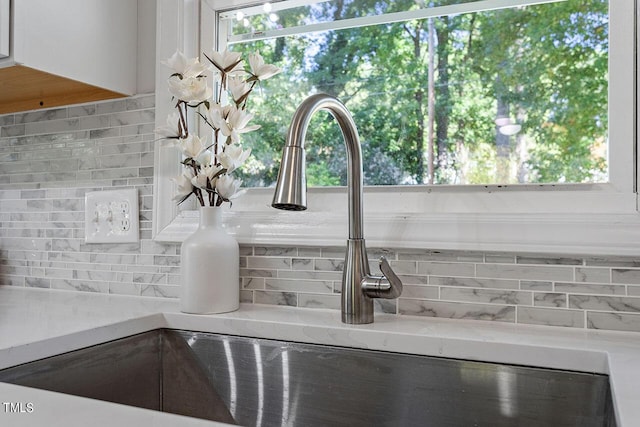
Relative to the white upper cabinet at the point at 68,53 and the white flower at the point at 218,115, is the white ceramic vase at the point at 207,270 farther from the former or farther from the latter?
the white upper cabinet at the point at 68,53

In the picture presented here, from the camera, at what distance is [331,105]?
3.33ft

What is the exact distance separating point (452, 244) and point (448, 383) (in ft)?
0.92

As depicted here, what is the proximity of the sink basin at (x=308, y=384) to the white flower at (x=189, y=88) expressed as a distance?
0.49 m

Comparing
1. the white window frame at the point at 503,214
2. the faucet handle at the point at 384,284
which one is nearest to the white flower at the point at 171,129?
the white window frame at the point at 503,214

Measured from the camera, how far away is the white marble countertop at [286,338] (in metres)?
0.57

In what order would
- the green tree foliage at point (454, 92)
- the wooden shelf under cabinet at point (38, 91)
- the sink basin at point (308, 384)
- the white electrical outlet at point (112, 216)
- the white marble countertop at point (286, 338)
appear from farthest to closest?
1. the white electrical outlet at point (112, 216)
2. the wooden shelf under cabinet at point (38, 91)
3. the green tree foliage at point (454, 92)
4. the sink basin at point (308, 384)
5. the white marble countertop at point (286, 338)

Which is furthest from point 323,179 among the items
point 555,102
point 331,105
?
point 555,102

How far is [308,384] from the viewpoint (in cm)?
97

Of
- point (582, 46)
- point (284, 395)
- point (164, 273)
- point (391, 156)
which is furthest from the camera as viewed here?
point (164, 273)

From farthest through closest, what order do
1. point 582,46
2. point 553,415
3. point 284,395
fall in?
point 582,46, point 284,395, point 553,415

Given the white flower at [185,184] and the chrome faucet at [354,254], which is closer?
the chrome faucet at [354,254]

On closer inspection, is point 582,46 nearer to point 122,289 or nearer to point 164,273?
point 164,273

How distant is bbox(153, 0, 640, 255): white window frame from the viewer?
98cm

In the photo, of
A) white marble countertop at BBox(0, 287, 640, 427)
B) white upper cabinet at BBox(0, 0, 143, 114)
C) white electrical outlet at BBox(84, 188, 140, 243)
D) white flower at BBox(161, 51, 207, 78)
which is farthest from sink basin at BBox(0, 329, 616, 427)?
white upper cabinet at BBox(0, 0, 143, 114)
